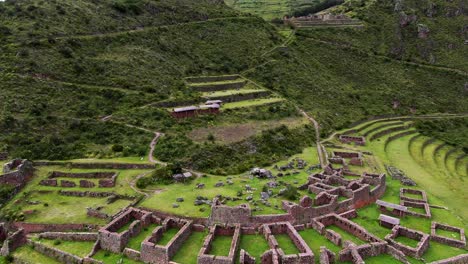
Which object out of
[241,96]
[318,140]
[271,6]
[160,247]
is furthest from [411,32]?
[160,247]

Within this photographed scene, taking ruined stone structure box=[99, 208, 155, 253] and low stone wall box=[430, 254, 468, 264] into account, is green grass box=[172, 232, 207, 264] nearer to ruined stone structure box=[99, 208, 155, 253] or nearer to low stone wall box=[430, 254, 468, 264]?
ruined stone structure box=[99, 208, 155, 253]

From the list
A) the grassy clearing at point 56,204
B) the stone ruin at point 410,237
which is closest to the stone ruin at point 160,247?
the grassy clearing at point 56,204

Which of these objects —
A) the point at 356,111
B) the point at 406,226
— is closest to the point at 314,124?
the point at 356,111

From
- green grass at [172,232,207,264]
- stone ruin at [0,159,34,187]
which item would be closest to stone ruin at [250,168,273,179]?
Answer: green grass at [172,232,207,264]

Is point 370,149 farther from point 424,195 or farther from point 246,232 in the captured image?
point 246,232

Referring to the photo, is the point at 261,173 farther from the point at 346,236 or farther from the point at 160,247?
the point at 160,247

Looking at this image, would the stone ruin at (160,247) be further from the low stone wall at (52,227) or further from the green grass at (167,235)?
the low stone wall at (52,227)
